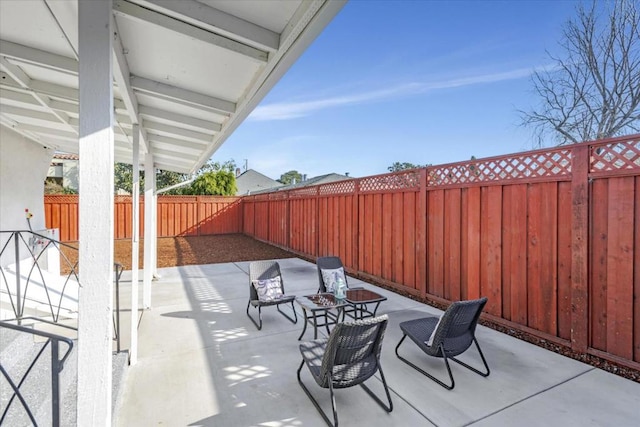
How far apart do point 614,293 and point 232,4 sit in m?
4.06

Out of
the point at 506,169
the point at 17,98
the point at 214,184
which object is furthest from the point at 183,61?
the point at 214,184

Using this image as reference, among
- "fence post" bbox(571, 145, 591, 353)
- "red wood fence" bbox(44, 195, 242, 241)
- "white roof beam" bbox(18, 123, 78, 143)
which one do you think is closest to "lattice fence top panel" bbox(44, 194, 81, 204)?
"red wood fence" bbox(44, 195, 242, 241)

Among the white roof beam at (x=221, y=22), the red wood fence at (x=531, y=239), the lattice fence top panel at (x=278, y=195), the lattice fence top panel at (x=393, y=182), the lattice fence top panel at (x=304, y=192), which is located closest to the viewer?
the white roof beam at (x=221, y=22)

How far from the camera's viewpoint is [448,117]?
18.1 metres

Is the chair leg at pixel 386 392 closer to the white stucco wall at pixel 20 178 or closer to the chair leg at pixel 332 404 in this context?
the chair leg at pixel 332 404

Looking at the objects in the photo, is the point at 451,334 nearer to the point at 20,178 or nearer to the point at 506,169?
the point at 506,169

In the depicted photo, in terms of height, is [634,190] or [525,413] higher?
[634,190]

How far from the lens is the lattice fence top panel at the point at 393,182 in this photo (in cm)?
555

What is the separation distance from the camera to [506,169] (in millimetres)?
4098

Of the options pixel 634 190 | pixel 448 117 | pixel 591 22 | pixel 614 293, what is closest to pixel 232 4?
pixel 634 190

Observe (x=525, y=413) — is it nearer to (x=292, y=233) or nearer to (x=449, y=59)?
(x=292, y=233)

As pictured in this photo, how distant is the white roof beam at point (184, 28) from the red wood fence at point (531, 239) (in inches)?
135

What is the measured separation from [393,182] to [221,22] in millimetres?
4706

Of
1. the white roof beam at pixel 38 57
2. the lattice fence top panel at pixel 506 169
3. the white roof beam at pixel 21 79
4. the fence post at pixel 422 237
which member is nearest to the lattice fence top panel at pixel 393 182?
the fence post at pixel 422 237
